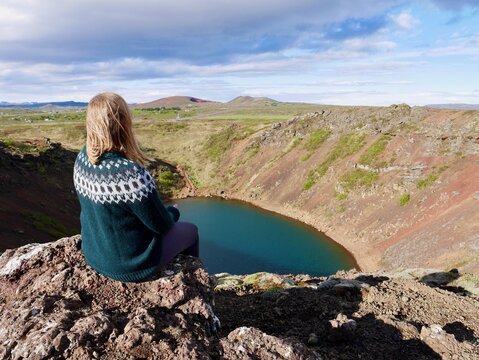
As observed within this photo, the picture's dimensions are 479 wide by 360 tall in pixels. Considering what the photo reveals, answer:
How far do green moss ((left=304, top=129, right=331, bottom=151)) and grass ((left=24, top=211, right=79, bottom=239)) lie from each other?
144 feet

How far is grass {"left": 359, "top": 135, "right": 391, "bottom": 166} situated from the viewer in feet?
189

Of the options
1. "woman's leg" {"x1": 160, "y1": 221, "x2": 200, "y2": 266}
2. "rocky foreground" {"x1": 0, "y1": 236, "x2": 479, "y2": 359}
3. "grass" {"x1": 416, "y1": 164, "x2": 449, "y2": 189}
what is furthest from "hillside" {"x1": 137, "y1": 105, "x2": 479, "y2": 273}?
"woman's leg" {"x1": 160, "y1": 221, "x2": 200, "y2": 266}

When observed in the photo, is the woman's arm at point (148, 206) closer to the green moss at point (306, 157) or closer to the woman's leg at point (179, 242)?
the woman's leg at point (179, 242)

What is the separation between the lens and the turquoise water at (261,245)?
135 feet

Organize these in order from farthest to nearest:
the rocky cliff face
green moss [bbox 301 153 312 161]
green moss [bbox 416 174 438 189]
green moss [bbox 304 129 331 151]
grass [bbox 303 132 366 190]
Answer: green moss [bbox 304 129 331 151] < green moss [bbox 301 153 312 161] < grass [bbox 303 132 366 190] < green moss [bbox 416 174 438 189] < the rocky cliff face

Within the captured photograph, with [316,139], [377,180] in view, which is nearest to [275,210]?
[377,180]

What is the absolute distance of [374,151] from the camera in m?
58.9

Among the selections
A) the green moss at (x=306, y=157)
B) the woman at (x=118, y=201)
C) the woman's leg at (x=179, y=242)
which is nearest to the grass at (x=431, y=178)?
the green moss at (x=306, y=157)

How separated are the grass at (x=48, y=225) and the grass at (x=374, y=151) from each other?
140 feet

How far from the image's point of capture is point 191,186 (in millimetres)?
78188

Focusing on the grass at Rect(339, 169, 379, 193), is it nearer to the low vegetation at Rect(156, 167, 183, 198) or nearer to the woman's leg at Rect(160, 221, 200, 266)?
the low vegetation at Rect(156, 167, 183, 198)

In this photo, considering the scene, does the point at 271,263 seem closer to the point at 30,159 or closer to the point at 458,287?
the point at 458,287

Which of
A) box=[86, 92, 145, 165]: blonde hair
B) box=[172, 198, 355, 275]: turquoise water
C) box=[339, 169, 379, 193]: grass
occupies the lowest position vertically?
box=[172, 198, 355, 275]: turquoise water

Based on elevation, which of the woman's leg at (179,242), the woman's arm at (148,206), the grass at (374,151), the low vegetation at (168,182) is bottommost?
the low vegetation at (168,182)
